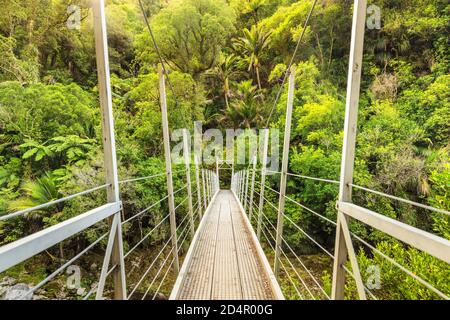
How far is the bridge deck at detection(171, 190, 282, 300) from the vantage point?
165 cm

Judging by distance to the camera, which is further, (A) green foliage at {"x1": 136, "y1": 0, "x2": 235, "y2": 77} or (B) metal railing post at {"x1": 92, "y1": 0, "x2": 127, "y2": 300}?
(A) green foliage at {"x1": 136, "y1": 0, "x2": 235, "y2": 77}

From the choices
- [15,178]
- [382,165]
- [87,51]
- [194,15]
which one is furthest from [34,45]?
[382,165]

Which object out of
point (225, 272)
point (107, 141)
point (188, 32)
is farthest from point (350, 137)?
point (188, 32)

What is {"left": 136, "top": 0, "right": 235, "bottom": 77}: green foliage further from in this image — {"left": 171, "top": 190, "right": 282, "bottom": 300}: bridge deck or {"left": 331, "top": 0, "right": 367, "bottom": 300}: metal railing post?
{"left": 331, "top": 0, "right": 367, "bottom": 300}: metal railing post

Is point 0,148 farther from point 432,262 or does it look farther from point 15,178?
point 432,262

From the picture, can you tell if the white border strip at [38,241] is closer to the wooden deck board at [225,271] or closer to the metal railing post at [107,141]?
the metal railing post at [107,141]

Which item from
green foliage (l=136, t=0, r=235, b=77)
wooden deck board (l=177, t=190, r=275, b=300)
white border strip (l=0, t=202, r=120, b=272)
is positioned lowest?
wooden deck board (l=177, t=190, r=275, b=300)

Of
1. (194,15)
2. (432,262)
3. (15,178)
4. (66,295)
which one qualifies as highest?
(194,15)

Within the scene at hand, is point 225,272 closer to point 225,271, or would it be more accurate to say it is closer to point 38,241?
point 225,271

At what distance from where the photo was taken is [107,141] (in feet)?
2.94

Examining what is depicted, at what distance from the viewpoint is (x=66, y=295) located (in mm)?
5824

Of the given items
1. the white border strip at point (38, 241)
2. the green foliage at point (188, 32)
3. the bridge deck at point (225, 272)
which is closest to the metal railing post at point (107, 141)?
the white border strip at point (38, 241)

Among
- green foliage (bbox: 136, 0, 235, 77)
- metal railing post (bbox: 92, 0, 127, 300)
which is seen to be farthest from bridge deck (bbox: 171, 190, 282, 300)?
green foliage (bbox: 136, 0, 235, 77)

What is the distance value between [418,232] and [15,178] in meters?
8.09
